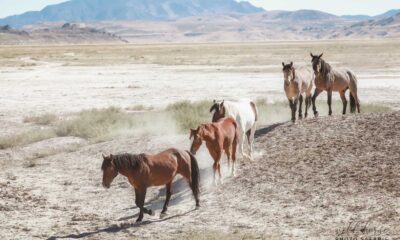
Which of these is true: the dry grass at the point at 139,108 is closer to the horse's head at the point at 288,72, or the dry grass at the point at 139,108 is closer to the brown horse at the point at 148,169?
the horse's head at the point at 288,72

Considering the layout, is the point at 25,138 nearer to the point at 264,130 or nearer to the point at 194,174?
the point at 264,130

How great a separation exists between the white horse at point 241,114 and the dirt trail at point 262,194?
0.51 metres

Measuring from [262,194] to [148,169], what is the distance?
2344mm

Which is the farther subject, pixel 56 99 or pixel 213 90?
pixel 213 90

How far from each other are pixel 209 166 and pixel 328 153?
8.56ft

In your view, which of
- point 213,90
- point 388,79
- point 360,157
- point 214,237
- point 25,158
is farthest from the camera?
point 388,79

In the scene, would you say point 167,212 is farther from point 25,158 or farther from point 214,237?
point 25,158

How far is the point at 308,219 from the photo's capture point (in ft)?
29.4

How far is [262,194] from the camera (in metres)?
10.4

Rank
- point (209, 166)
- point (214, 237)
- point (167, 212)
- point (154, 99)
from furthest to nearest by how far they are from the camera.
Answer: point (154, 99), point (209, 166), point (167, 212), point (214, 237)

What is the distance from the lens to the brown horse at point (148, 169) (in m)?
9.15

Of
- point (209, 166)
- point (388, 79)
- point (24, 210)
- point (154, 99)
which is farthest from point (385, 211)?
point (388, 79)
